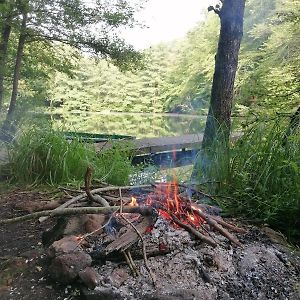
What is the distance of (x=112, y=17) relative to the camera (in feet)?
23.7

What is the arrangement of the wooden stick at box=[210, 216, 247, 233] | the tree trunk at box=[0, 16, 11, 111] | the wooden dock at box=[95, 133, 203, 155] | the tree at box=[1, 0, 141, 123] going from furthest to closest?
the wooden dock at box=[95, 133, 203, 155] < the tree at box=[1, 0, 141, 123] < the tree trunk at box=[0, 16, 11, 111] < the wooden stick at box=[210, 216, 247, 233]

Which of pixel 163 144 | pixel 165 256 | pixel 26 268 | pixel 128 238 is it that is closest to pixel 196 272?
pixel 165 256

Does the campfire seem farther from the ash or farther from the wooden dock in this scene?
the wooden dock

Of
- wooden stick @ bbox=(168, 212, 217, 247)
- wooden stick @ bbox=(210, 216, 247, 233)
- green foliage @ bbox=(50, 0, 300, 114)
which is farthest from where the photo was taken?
green foliage @ bbox=(50, 0, 300, 114)

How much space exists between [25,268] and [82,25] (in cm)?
674

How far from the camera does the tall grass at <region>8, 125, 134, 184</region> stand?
3629 mm

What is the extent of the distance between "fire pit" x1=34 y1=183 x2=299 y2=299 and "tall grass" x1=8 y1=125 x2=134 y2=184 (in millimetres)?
1588

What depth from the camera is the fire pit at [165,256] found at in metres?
1.57

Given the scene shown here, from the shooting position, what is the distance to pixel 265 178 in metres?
2.44

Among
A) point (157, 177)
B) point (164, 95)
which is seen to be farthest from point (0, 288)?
point (164, 95)

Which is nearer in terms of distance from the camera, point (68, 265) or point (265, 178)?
point (68, 265)

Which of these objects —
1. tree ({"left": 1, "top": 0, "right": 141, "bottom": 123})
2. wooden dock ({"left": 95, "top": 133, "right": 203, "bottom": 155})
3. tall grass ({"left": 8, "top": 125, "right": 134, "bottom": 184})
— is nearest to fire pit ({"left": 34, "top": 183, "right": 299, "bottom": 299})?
tall grass ({"left": 8, "top": 125, "right": 134, "bottom": 184})

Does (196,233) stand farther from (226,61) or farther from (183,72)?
(183,72)

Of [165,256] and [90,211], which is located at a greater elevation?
[90,211]
